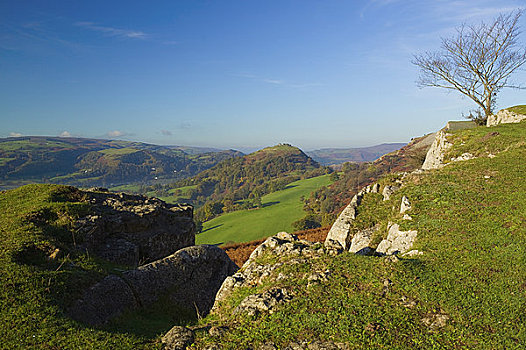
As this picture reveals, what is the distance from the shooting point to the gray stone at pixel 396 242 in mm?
13539

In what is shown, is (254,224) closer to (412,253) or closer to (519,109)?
(519,109)

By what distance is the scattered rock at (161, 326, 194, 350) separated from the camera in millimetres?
7408

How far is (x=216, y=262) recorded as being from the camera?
1555 centimetres

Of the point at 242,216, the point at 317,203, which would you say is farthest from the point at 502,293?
the point at 242,216

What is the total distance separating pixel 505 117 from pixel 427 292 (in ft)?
115

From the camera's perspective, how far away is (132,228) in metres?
16.8

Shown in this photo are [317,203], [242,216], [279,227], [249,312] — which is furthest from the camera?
[242,216]

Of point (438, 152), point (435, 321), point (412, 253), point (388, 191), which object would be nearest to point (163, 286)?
point (435, 321)

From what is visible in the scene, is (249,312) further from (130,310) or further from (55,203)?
(55,203)

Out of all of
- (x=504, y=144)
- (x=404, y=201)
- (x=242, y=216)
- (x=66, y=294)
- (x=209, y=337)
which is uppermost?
(x=504, y=144)

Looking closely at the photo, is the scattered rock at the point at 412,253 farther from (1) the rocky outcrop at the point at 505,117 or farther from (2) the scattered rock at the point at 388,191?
(1) the rocky outcrop at the point at 505,117

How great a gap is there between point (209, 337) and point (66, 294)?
5295 mm

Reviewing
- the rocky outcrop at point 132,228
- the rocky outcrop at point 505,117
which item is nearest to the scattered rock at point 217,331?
the rocky outcrop at point 132,228

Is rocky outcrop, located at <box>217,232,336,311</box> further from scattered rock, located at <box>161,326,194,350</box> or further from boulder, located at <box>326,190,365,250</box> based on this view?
boulder, located at <box>326,190,365,250</box>
